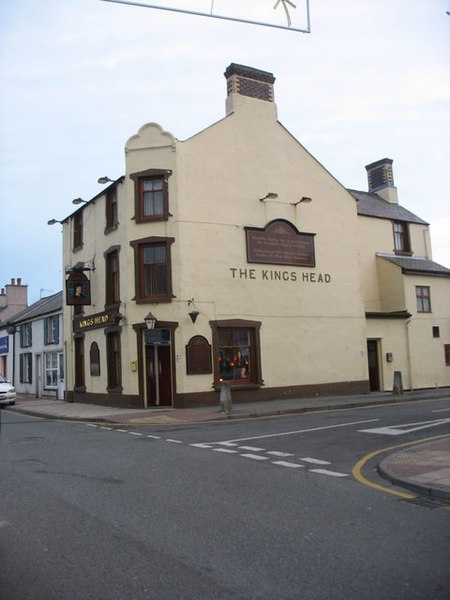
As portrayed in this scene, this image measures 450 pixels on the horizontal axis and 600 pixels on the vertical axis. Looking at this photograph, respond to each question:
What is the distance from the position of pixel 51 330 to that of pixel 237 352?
42.2ft

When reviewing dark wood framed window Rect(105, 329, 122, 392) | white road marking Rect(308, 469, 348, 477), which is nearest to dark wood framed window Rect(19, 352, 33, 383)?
dark wood framed window Rect(105, 329, 122, 392)

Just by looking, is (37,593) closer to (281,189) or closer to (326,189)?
(281,189)

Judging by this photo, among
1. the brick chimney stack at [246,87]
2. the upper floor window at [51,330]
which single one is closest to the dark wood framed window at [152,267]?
the brick chimney stack at [246,87]

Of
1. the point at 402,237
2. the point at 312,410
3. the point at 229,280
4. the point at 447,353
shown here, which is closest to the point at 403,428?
the point at 312,410

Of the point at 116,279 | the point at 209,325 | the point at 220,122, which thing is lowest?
the point at 209,325

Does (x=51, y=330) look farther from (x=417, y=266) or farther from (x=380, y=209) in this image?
(x=417, y=266)

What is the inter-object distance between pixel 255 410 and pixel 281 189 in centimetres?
975

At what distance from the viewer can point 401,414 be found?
15734 mm

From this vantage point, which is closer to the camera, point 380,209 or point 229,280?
point 229,280

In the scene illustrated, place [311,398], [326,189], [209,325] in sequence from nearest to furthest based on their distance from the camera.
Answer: [209,325] → [311,398] → [326,189]

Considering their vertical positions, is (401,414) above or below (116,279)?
below

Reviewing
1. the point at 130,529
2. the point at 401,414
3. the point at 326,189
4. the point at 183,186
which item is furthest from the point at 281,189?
the point at 130,529

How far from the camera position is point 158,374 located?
825 inches

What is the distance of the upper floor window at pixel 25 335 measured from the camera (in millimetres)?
33175
